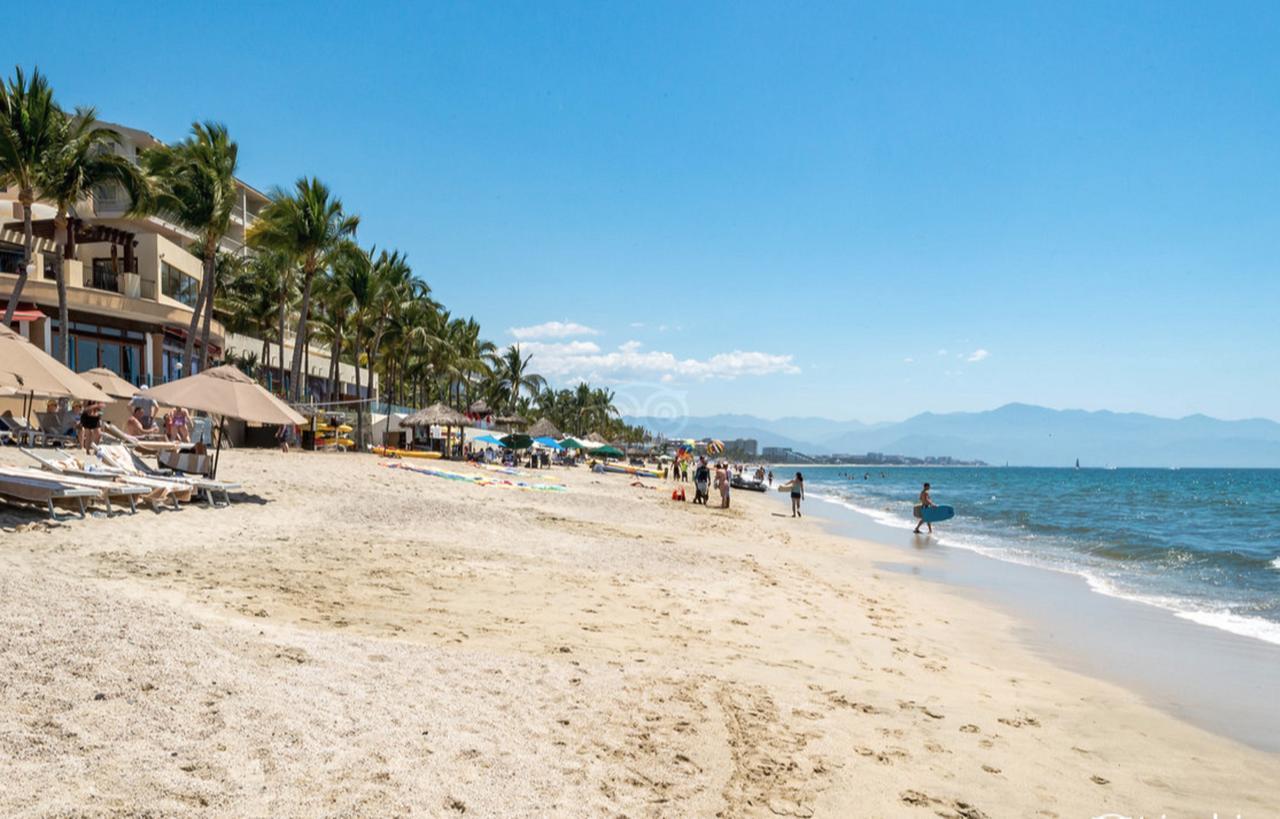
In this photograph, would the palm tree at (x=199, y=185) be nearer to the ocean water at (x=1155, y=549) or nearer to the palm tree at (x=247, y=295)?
the palm tree at (x=247, y=295)

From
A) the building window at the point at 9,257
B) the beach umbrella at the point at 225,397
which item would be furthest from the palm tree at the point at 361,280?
the beach umbrella at the point at 225,397

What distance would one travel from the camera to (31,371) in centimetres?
1024

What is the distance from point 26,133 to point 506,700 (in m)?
26.1

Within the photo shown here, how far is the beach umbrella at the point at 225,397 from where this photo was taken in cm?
1386

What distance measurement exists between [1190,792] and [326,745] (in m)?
5.19

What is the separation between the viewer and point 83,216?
39.0 m

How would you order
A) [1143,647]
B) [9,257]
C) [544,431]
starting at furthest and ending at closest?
[544,431], [9,257], [1143,647]

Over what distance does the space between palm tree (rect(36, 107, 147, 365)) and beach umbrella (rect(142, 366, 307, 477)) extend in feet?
40.9

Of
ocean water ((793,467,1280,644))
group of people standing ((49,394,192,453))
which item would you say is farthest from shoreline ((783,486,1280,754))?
group of people standing ((49,394,192,453))

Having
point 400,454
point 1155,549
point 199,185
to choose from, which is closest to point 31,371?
point 199,185

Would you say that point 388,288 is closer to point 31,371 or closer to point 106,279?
point 106,279

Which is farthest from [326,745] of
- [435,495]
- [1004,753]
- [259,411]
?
[435,495]

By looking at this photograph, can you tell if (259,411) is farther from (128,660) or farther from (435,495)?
(128,660)

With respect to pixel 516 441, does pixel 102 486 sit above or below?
below
